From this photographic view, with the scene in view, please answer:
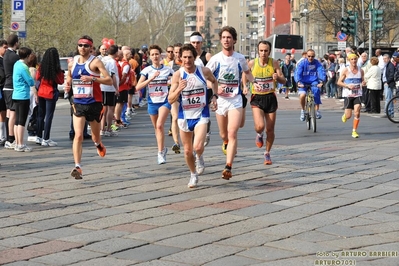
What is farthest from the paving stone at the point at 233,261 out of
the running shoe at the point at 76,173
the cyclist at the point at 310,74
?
the cyclist at the point at 310,74

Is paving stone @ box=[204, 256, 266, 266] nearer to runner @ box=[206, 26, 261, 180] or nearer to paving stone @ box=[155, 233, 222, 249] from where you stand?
paving stone @ box=[155, 233, 222, 249]

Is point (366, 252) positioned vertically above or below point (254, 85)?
below

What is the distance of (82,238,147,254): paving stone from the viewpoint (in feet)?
23.3

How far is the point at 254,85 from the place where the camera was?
13031 mm

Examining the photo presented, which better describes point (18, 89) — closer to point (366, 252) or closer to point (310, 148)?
point (310, 148)

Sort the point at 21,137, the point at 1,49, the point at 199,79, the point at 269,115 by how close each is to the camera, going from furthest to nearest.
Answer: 1. the point at 1,49
2. the point at 21,137
3. the point at 269,115
4. the point at 199,79

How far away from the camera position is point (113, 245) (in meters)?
7.28

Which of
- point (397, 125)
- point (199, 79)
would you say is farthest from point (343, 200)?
point (397, 125)

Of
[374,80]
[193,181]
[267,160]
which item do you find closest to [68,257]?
[193,181]

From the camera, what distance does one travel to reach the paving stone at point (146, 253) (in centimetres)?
683

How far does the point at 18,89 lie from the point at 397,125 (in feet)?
30.9

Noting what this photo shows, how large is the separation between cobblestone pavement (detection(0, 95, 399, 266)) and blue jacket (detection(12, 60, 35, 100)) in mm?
988

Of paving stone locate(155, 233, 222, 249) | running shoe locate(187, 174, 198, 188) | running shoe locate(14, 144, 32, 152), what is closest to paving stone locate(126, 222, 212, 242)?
paving stone locate(155, 233, 222, 249)

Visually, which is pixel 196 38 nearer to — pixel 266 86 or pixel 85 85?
pixel 266 86
